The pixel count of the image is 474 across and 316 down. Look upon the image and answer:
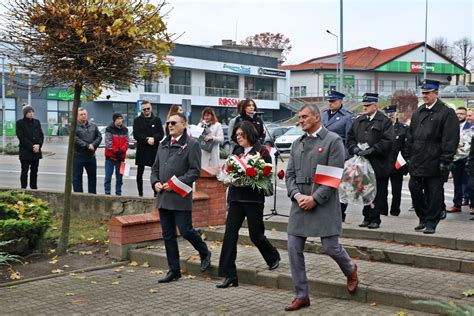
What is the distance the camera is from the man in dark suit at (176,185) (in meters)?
7.34

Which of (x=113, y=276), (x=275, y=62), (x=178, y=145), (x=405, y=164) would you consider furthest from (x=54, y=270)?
(x=275, y=62)

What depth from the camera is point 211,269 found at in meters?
7.67

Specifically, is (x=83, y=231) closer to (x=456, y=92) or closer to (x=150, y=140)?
(x=150, y=140)

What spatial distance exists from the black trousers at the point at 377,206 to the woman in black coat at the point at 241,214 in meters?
2.04

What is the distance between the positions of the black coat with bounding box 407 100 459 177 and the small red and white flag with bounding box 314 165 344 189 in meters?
2.44

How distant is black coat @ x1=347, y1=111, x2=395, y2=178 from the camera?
859 centimetres

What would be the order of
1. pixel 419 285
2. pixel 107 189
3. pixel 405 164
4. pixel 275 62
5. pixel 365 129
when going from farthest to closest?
pixel 275 62 < pixel 107 189 < pixel 405 164 < pixel 365 129 < pixel 419 285

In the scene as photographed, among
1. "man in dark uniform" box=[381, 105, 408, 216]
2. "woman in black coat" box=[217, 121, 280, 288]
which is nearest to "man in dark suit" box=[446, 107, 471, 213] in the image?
"man in dark uniform" box=[381, 105, 408, 216]

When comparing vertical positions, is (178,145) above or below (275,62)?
below

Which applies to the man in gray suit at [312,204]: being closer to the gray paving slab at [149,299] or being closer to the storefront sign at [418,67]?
the gray paving slab at [149,299]

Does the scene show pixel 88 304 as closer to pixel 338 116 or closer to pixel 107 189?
pixel 338 116

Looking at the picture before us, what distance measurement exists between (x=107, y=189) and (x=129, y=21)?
5.42 meters

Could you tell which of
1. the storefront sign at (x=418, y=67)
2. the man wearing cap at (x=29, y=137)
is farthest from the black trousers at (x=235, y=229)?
the storefront sign at (x=418, y=67)

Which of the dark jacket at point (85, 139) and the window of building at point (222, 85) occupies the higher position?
the window of building at point (222, 85)
